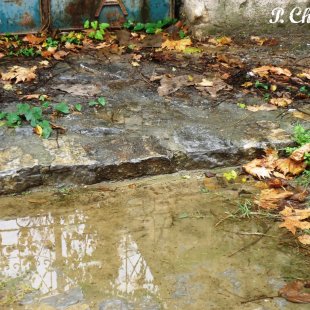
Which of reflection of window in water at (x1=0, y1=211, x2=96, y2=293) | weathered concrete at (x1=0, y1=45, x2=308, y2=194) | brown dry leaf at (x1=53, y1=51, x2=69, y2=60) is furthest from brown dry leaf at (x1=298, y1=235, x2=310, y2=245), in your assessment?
brown dry leaf at (x1=53, y1=51, x2=69, y2=60)

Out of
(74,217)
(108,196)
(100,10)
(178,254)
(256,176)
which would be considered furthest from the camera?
A: (100,10)

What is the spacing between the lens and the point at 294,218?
3.16 meters

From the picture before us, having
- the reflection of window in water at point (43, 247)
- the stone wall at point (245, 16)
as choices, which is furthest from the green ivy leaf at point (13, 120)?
the stone wall at point (245, 16)

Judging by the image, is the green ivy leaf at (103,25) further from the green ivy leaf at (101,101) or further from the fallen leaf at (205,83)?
the green ivy leaf at (101,101)

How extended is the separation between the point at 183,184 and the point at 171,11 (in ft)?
10.1

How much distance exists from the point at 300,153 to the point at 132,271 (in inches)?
66.7

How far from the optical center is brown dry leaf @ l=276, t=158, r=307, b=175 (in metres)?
3.67

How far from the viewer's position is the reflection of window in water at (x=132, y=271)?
8.73ft

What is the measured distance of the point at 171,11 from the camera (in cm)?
595

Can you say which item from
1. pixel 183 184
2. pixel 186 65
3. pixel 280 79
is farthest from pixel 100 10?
pixel 183 184

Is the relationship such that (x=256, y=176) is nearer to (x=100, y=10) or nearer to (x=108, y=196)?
(x=108, y=196)

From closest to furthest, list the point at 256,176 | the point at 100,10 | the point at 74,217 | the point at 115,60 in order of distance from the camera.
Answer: the point at 74,217 < the point at 256,176 < the point at 115,60 < the point at 100,10

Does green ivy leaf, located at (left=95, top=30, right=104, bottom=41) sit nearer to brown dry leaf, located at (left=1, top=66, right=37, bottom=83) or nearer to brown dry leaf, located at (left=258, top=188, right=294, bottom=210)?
brown dry leaf, located at (left=1, top=66, right=37, bottom=83)

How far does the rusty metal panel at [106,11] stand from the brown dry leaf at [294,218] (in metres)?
3.53
